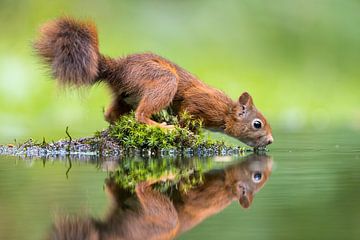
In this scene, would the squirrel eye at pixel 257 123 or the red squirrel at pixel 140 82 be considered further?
the squirrel eye at pixel 257 123

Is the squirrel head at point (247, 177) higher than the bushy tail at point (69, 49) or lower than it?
lower

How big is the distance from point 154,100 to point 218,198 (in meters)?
3.82

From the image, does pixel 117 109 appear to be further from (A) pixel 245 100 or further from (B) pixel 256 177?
(B) pixel 256 177

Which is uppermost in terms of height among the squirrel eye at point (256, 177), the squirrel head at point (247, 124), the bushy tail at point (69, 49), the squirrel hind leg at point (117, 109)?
the bushy tail at point (69, 49)

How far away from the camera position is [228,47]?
74.7 ft

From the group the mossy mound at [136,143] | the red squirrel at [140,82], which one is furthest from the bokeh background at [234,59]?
the mossy mound at [136,143]

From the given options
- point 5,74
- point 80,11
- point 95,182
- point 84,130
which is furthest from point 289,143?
point 80,11

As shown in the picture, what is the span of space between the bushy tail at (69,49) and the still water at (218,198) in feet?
3.51

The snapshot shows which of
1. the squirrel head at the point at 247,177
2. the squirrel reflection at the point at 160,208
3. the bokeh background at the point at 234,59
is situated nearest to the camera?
the squirrel reflection at the point at 160,208

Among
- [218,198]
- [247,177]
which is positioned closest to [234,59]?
[247,177]

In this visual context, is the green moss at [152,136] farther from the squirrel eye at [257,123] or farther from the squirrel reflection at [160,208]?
the squirrel reflection at [160,208]

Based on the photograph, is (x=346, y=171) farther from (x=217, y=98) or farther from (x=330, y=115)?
(x=330, y=115)

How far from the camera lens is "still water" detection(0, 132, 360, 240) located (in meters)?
4.94

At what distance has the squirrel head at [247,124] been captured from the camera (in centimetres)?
1065
